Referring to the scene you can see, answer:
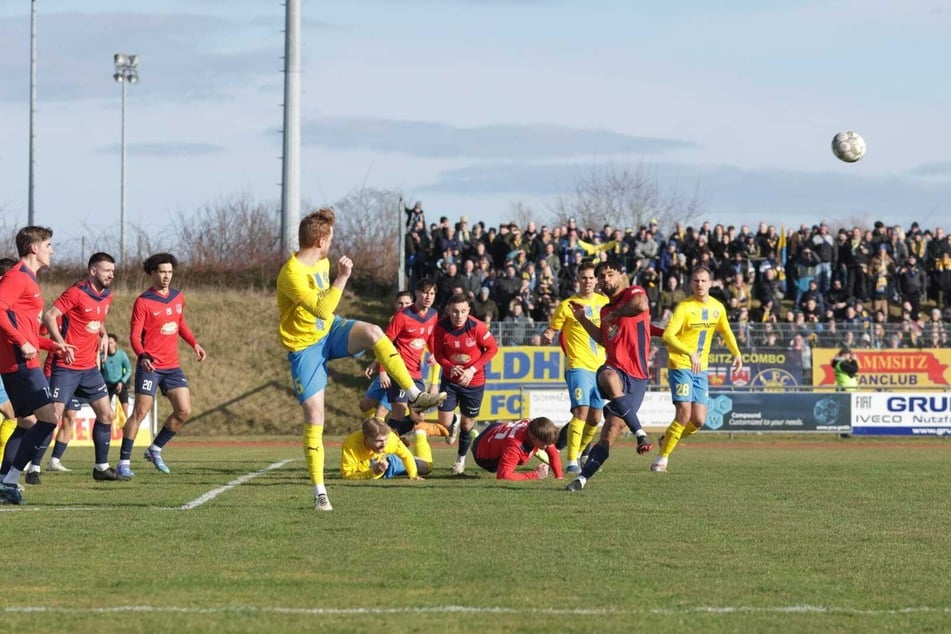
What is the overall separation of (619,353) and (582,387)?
1.50 m

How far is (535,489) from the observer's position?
43.1 ft

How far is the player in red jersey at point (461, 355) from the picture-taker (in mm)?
15500

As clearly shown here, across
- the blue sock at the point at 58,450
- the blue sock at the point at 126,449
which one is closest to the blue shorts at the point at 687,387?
the blue sock at the point at 126,449

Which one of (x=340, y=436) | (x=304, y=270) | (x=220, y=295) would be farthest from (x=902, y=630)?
(x=220, y=295)

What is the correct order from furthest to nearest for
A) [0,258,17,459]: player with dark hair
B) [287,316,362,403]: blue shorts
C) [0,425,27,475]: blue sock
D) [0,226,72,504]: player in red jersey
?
[0,258,17,459]: player with dark hair → [0,425,27,475]: blue sock → [0,226,72,504]: player in red jersey → [287,316,362,403]: blue shorts

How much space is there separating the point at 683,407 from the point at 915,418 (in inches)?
572

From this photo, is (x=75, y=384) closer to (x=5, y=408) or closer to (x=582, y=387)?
(x=5, y=408)

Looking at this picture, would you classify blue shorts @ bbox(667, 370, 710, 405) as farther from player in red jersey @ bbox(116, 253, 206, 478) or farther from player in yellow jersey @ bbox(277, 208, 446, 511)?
player in yellow jersey @ bbox(277, 208, 446, 511)

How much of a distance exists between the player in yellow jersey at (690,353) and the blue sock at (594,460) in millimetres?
3006

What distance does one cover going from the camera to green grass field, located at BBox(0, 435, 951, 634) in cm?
621

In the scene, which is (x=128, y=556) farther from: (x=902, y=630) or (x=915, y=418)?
(x=915, y=418)

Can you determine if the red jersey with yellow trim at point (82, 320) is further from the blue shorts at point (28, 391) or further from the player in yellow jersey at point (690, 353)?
the player in yellow jersey at point (690, 353)

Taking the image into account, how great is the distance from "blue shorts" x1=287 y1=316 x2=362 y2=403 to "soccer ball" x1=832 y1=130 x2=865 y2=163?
15.3 m

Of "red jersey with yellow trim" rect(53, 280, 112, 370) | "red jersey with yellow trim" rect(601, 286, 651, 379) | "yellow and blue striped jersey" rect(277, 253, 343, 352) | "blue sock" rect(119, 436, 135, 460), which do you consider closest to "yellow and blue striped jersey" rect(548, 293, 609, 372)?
"red jersey with yellow trim" rect(601, 286, 651, 379)
